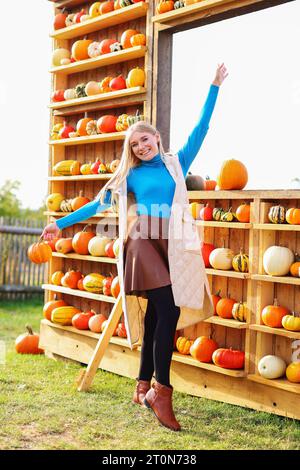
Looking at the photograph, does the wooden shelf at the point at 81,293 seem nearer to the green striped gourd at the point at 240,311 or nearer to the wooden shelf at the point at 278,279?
the green striped gourd at the point at 240,311

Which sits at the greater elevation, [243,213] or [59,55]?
[59,55]

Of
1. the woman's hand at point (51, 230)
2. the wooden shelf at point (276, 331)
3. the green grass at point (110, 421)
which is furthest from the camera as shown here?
the woman's hand at point (51, 230)

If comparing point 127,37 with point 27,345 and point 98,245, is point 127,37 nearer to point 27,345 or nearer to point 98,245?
point 98,245

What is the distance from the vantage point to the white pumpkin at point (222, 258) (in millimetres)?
4254

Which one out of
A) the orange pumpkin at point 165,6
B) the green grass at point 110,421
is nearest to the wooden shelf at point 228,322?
the green grass at point 110,421

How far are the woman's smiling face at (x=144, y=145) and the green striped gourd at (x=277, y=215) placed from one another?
0.80 metres

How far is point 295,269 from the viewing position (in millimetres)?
3873

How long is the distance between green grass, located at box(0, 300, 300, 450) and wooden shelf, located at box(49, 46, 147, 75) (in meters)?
2.45

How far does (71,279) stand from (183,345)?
4.45 ft

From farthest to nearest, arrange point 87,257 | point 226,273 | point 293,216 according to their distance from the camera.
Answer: point 87,257 → point 226,273 → point 293,216

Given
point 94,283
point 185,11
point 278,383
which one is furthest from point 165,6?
point 278,383

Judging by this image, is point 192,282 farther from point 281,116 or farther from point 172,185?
point 281,116

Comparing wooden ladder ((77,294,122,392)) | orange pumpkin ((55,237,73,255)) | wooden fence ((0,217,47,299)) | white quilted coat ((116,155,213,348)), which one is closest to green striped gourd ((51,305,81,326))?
orange pumpkin ((55,237,73,255))
